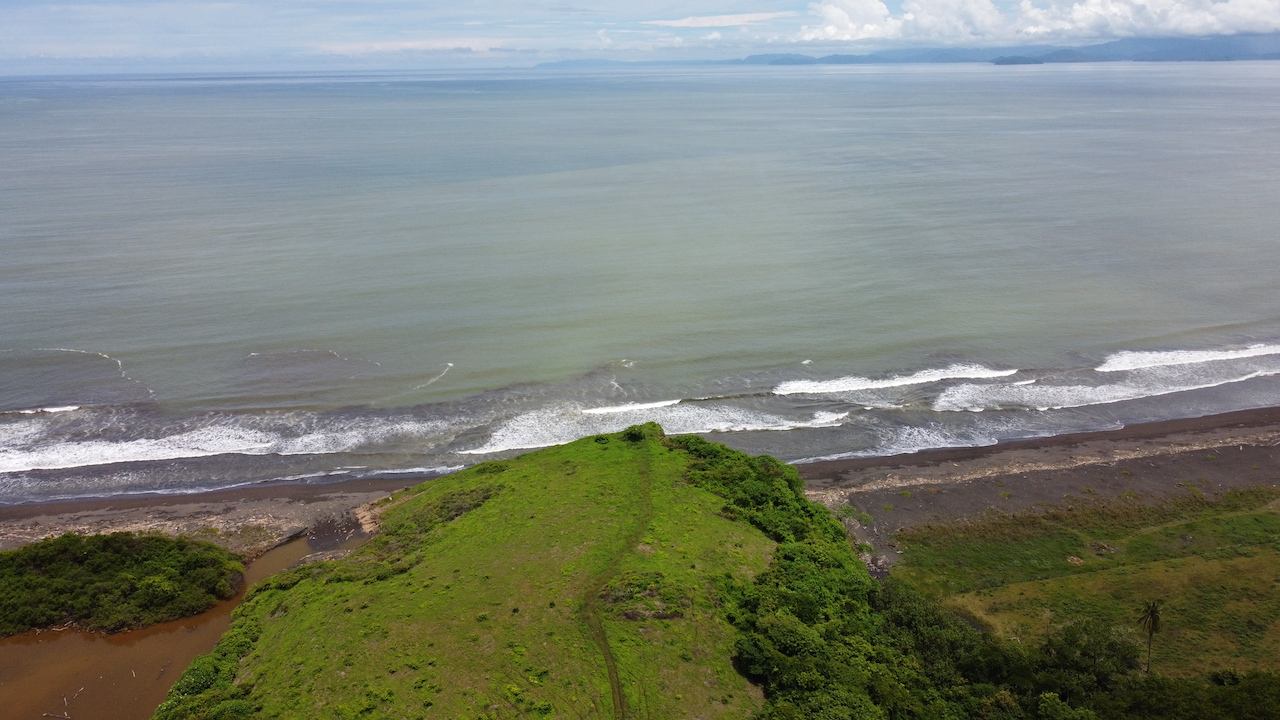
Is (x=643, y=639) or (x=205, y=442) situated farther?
(x=205, y=442)

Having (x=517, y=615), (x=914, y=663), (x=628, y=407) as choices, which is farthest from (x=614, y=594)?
(x=628, y=407)

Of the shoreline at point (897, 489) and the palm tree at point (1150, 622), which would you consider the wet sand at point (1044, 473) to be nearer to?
the shoreline at point (897, 489)

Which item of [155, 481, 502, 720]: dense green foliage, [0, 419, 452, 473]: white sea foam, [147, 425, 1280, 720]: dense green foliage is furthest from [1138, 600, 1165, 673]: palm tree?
[0, 419, 452, 473]: white sea foam

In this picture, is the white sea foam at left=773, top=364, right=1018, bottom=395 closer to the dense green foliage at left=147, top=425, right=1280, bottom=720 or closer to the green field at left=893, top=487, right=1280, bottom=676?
the green field at left=893, top=487, right=1280, bottom=676

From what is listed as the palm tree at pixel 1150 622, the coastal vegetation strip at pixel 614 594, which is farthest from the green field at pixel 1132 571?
the coastal vegetation strip at pixel 614 594

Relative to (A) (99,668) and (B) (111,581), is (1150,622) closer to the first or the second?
(A) (99,668)
